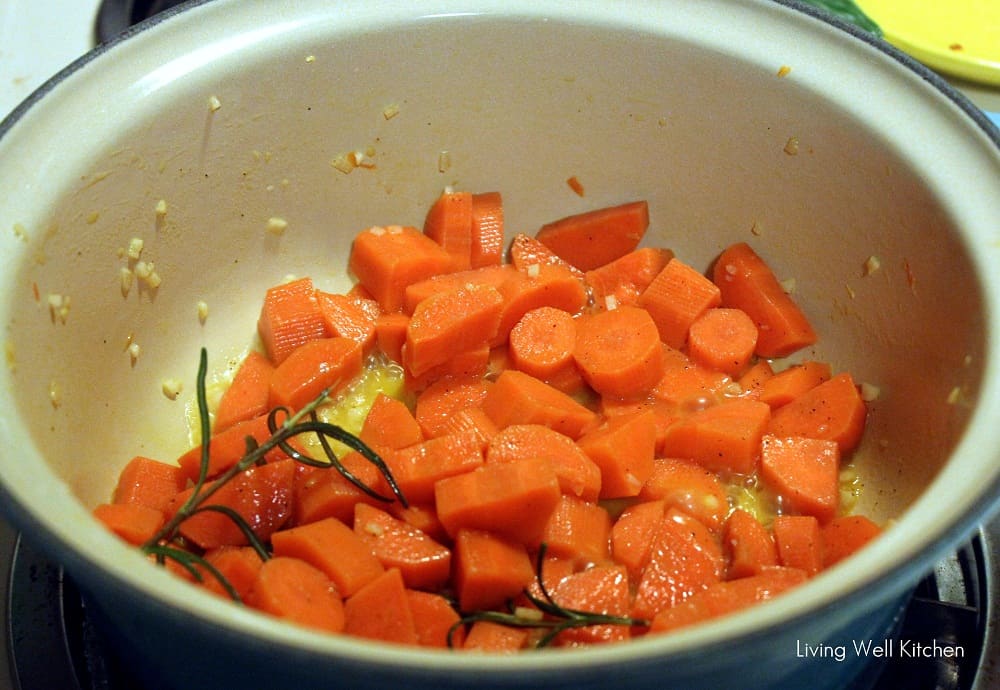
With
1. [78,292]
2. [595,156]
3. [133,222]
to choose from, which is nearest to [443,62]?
[595,156]

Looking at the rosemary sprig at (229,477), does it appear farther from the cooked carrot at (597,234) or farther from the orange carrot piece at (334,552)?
the cooked carrot at (597,234)

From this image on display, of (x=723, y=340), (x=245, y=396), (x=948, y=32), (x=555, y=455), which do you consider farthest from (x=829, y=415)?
(x=948, y=32)

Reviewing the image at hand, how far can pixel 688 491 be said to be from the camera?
1245 mm

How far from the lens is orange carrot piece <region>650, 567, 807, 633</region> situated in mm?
922

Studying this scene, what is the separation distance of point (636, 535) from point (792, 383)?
38 cm

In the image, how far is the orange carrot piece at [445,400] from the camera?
133cm

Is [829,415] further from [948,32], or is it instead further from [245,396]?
[948,32]

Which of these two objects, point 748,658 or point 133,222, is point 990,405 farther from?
point 133,222

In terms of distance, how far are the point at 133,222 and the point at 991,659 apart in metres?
1.24

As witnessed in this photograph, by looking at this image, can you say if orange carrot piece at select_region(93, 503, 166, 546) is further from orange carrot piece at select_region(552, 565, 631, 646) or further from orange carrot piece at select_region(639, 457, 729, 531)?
orange carrot piece at select_region(639, 457, 729, 531)

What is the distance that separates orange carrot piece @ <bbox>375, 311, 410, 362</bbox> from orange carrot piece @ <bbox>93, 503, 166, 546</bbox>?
443 mm

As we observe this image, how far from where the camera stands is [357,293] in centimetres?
151

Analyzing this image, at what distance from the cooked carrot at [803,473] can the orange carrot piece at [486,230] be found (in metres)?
0.53

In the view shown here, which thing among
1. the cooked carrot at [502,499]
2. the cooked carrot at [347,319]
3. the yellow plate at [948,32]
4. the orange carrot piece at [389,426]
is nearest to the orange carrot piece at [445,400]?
the orange carrot piece at [389,426]
